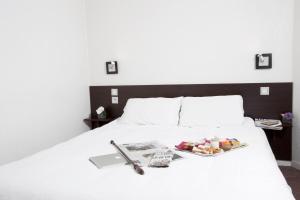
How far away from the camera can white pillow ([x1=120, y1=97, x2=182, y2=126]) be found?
2.82m

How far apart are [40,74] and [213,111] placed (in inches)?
72.6

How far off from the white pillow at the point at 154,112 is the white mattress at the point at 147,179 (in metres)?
0.98

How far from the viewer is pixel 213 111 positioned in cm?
271

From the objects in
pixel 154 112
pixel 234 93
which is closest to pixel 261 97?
pixel 234 93

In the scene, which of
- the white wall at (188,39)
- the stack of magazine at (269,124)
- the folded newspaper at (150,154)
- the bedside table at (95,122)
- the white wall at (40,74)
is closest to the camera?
the folded newspaper at (150,154)

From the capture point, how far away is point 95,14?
11.4ft

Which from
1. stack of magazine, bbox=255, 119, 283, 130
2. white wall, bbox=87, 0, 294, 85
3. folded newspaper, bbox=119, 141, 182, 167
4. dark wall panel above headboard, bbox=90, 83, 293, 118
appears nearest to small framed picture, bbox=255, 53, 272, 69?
white wall, bbox=87, 0, 294, 85

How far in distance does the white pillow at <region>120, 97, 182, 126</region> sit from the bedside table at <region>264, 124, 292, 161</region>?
1.02m

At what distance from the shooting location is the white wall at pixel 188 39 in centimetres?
280

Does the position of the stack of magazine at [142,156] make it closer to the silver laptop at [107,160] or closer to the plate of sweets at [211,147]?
the silver laptop at [107,160]

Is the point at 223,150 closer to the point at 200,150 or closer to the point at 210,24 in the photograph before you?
the point at 200,150

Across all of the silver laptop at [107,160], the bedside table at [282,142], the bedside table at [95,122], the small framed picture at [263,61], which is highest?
the small framed picture at [263,61]

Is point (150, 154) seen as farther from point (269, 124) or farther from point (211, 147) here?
point (269, 124)

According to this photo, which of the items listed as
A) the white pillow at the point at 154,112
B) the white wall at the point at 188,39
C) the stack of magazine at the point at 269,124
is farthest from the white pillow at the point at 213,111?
the white wall at the point at 188,39
